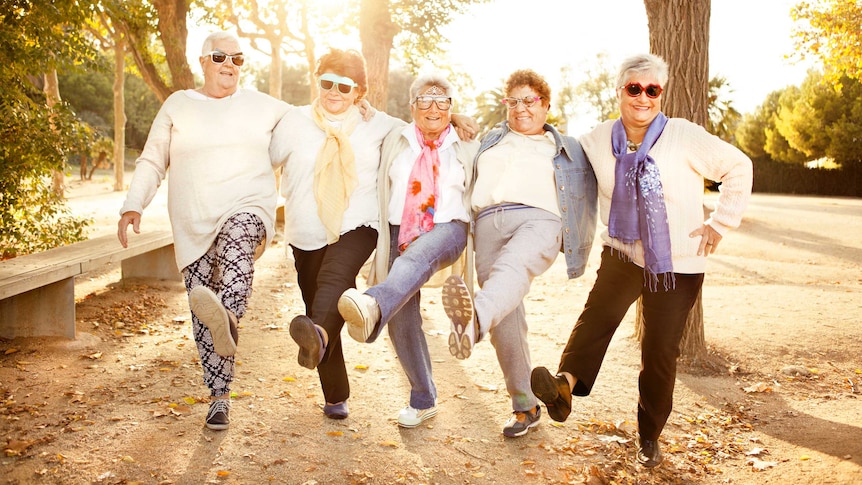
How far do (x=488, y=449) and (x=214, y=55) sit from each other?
2.77 meters

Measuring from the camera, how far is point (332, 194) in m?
4.12

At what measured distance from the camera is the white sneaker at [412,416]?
4551mm

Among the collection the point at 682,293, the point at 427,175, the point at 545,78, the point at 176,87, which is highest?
the point at 176,87

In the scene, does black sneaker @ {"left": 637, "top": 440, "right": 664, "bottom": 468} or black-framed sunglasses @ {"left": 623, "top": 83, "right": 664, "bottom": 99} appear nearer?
black-framed sunglasses @ {"left": 623, "top": 83, "right": 664, "bottom": 99}

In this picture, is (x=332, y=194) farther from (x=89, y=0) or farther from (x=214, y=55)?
(x=89, y=0)

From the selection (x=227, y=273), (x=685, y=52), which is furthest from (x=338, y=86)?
(x=685, y=52)

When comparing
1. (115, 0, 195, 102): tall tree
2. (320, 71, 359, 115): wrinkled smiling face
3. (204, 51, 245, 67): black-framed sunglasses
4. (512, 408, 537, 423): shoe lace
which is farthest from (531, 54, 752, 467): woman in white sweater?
(115, 0, 195, 102): tall tree

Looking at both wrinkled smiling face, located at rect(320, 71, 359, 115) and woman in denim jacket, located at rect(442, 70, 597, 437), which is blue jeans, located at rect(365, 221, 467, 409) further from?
wrinkled smiling face, located at rect(320, 71, 359, 115)

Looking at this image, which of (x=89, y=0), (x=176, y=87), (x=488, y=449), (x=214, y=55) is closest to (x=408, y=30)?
(x=176, y=87)

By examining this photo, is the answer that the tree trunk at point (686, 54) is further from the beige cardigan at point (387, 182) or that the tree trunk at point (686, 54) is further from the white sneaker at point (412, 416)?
the white sneaker at point (412, 416)

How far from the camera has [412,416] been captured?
4574mm

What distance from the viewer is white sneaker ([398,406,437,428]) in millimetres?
4551

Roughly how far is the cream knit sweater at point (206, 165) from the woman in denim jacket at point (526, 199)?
4.21ft

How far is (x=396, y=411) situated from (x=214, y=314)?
64.5 inches
